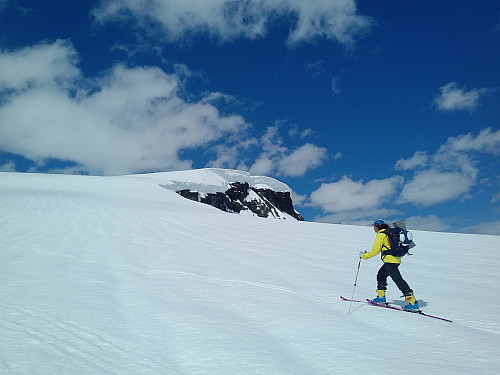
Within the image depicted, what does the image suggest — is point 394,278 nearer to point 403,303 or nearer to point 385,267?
point 385,267

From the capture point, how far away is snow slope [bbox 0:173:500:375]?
10.6ft

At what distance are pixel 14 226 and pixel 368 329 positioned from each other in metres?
11.7

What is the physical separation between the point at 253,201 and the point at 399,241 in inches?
5825

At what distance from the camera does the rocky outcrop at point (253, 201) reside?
108 m

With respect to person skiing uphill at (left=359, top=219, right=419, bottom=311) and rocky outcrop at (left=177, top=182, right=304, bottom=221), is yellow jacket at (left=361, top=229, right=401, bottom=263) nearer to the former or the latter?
person skiing uphill at (left=359, top=219, right=419, bottom=311)

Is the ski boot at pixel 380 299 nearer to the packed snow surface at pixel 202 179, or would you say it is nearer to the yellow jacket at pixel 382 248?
the yellow jacket at pixel 382 248

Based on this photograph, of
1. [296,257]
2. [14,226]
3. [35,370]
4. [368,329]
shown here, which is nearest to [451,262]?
[296,257]

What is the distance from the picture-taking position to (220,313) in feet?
15.1

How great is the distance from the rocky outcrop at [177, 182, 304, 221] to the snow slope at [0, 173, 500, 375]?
282 ft

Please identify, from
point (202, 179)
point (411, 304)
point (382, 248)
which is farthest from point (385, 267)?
point (202, 179)

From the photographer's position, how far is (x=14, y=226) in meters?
11.0

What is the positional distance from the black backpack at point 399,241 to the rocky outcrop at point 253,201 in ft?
291

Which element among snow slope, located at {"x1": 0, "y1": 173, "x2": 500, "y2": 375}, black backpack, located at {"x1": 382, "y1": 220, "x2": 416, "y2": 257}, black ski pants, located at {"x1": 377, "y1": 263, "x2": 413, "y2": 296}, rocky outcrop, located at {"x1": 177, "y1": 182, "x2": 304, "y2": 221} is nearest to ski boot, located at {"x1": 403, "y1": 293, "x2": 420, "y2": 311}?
black ski pants, located at {"x1": 377, "y1": 263, "x2": 413, "y2": 296}

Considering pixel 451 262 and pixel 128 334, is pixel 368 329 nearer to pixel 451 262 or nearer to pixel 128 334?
pixel 128 334
